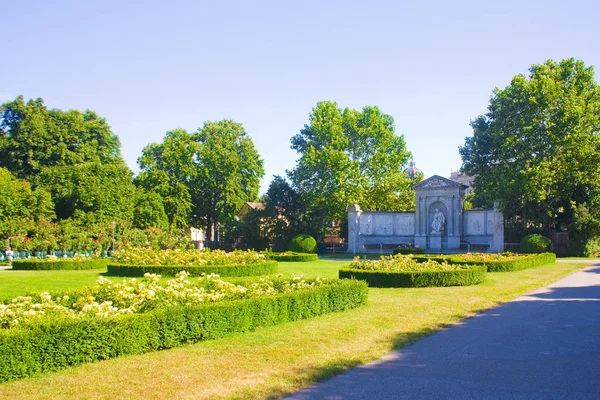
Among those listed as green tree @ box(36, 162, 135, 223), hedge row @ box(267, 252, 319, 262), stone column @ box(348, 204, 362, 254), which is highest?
green tree @ box(36, 162, 135, 223)

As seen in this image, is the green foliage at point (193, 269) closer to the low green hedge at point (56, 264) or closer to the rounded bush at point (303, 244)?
the low green hedge at point (56, 264)

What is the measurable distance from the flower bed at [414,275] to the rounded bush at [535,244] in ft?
62.4

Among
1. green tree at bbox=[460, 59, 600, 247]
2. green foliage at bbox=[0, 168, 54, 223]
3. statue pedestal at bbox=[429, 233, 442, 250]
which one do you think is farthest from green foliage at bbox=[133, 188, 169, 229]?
green tree at bbox=[460, 59, 600, 247]

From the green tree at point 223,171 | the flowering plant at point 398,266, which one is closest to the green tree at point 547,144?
the flowering plant at point 398,266

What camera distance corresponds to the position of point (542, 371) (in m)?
8.10

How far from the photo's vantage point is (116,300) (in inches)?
426

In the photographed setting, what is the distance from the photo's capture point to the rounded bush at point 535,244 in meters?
37.0

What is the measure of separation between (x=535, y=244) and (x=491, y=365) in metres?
31.2

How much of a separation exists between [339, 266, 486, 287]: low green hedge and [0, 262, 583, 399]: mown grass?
16.0ft

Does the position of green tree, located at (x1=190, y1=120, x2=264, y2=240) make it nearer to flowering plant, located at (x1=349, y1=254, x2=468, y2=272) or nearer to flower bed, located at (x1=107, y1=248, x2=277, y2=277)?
flower bed, located at (x1=107, y1=248, x2=277, y2=277)

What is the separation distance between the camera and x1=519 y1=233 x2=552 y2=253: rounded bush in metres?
37.0

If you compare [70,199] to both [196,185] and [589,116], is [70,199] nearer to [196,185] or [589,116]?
[196,185]

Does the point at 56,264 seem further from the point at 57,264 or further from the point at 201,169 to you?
the point at 201,169

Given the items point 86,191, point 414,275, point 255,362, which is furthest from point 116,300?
point 86,191
